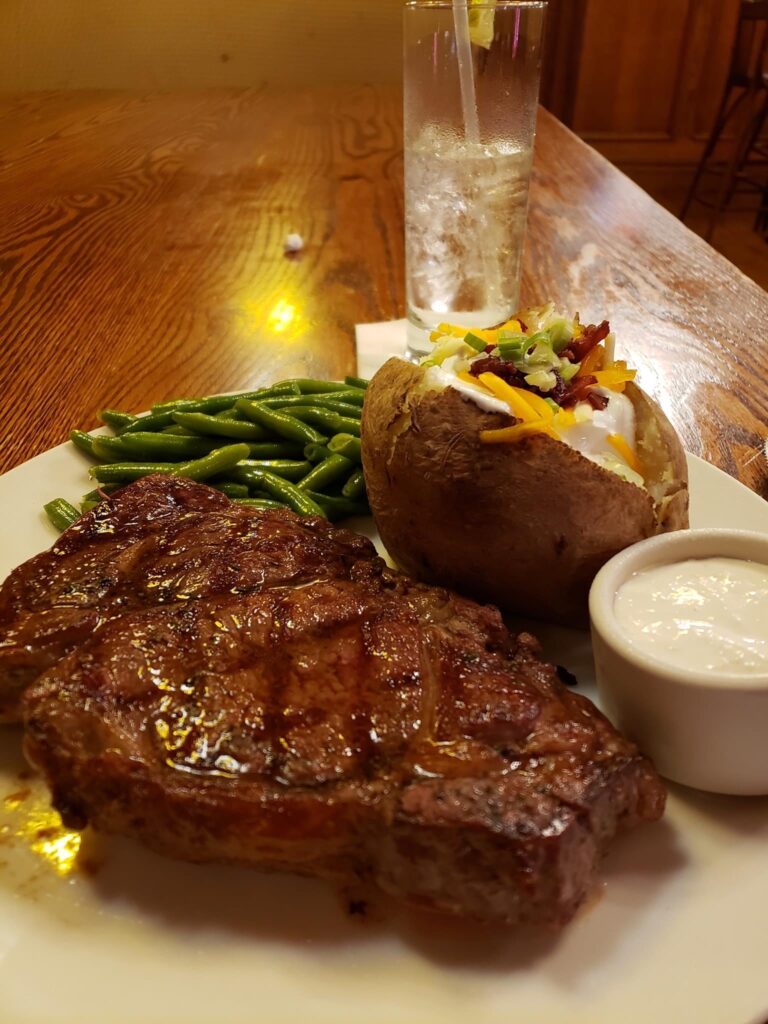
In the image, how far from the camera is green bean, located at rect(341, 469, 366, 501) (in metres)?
2.03

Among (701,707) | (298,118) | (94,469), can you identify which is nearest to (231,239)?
(94,469)

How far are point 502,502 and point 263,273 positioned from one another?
240 cm

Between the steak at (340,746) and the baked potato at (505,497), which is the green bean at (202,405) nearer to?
the baked potato at (505,497)

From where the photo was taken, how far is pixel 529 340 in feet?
5.26

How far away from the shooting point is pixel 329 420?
2221mm

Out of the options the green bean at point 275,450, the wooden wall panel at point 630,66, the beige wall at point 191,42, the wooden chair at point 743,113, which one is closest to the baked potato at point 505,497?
the green bean at point 275,450

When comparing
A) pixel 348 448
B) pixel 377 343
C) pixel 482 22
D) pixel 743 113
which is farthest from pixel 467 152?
pixel 743 113

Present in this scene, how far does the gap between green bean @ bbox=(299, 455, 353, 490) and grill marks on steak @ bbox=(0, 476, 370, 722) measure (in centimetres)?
39

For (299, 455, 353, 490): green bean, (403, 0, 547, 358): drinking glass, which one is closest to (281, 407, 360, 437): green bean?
(299, 455, 353, 490): green bean

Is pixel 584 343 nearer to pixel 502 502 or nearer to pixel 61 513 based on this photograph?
pixel 502 502

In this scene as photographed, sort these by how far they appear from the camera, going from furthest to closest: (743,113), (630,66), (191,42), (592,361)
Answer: (743,113), (630,66), (191,42), (592,361)

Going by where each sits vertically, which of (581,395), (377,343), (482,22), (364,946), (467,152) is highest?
(482,22)

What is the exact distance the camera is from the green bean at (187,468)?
2.04 metres

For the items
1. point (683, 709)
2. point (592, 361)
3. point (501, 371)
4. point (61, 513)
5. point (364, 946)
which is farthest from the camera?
point (61, 513)
